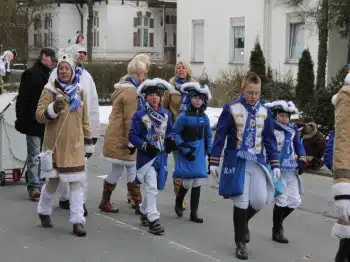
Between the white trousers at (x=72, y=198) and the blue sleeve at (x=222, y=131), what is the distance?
1607 mm

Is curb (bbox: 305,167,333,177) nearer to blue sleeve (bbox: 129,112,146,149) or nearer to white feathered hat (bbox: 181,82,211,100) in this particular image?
white feathered hat (bbox: 181,82,211,100)

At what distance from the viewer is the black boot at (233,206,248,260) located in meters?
6.46

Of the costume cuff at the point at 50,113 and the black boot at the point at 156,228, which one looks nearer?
the costume cuff at the point at 50,113

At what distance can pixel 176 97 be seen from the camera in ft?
28.9

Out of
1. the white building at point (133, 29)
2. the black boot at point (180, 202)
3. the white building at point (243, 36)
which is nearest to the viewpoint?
the black boot at point (180, 202)

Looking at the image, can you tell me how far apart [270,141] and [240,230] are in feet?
3.14

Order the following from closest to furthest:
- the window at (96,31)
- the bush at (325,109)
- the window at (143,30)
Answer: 1. the bush at (325,109)
2. the window at (143,30)
3. the window at (96,31)

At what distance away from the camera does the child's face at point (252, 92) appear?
21.0 feet

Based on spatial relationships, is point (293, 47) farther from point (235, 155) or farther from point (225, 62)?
point (235, 155)

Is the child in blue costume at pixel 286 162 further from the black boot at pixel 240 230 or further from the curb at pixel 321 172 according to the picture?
the curb at pixel 321 172

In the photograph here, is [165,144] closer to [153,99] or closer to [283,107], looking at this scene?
[153,99]

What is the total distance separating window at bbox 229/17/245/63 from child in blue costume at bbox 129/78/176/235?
2095cm

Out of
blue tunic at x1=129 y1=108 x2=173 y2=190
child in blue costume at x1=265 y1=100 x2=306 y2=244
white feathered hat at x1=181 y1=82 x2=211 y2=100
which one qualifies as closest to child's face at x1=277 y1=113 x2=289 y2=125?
child in blue costume at x1=265 y1=100 x2=306 y2=244

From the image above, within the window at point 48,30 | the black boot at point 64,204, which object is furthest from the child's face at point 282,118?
the window at point 48,30
